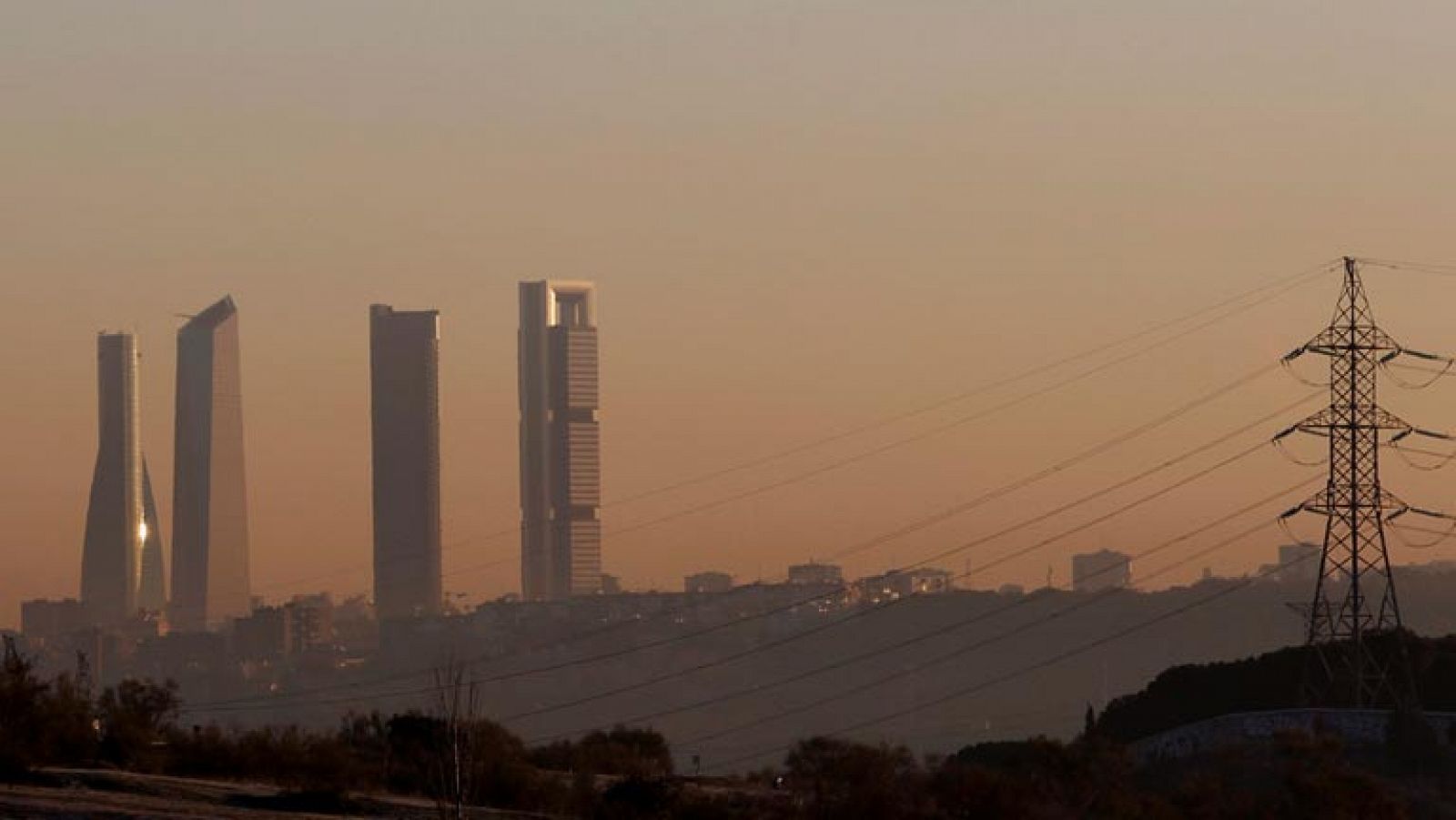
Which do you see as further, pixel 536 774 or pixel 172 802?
pixel 536 774

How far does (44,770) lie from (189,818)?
847cm

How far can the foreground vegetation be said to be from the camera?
74000 mm

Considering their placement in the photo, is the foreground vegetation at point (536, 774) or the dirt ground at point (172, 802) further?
the foreground vegetation at point (536, 774)

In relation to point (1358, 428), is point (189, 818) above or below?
below

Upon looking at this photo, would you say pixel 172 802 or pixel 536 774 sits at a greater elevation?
pixel 536 774

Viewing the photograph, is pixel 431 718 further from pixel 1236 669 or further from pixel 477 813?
pixel 1236 669

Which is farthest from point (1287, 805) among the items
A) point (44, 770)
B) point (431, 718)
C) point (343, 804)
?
point (44, 770)

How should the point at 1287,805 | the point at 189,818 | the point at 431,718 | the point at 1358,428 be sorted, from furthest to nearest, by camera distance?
the point at 1358,428 < the point at 1287,805 < the point at 431,718 < the point at 189,818

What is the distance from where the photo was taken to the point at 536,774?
81125 mm

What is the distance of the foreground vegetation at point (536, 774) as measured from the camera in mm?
74000

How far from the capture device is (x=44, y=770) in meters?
68.7

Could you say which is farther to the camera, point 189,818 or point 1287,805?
point 1287,805

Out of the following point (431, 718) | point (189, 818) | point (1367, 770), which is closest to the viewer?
point (189, 818)

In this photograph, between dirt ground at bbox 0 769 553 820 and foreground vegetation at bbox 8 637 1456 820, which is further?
foreground vegetation at bbox 8 637 1456 820
